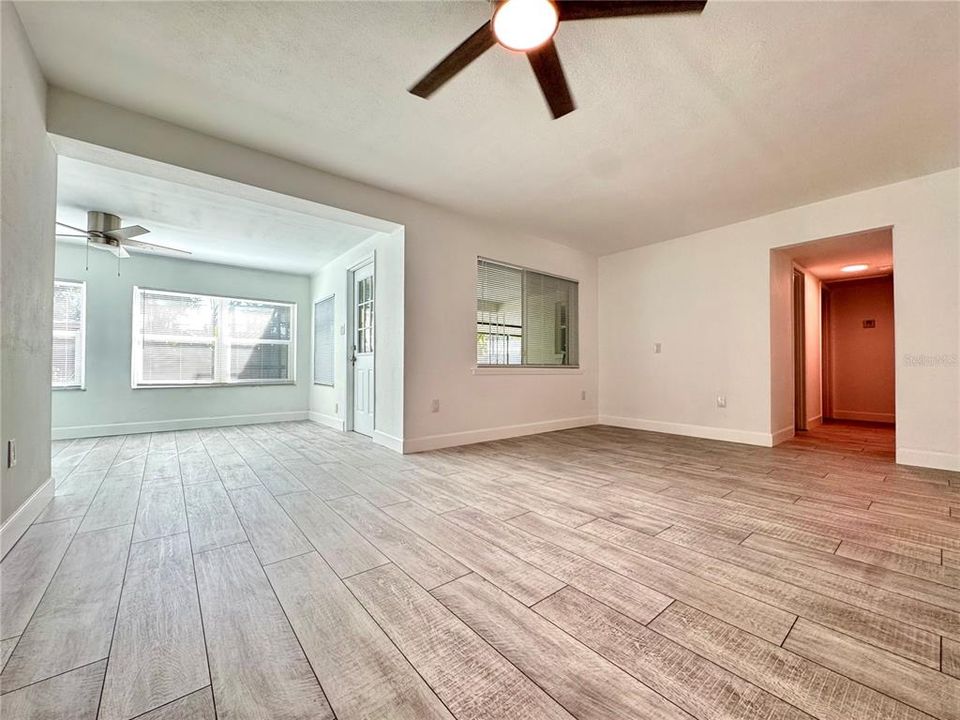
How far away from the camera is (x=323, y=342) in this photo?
245 inches

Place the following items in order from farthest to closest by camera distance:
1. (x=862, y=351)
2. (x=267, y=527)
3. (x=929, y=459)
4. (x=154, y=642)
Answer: (x=862, y=351), (x=929, y=459), (x=267, y=527), (x=154, y=642)

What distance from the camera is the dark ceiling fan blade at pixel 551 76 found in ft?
5.71

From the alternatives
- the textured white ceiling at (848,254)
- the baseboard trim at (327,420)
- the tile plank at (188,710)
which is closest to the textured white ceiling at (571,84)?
the textured white ceiling at (848,254)

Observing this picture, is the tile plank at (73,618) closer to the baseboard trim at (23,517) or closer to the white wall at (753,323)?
the baseboard trim at (23,517)

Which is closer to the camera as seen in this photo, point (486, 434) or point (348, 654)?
point (348, 654)

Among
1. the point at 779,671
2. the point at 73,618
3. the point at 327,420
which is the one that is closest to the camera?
the point at 779,671

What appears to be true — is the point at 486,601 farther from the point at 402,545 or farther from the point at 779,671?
the point at 779,671

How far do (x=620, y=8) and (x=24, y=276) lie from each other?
10.4 ft

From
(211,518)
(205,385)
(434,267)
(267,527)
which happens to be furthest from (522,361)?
(205,385)

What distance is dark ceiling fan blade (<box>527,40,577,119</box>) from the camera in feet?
5.71

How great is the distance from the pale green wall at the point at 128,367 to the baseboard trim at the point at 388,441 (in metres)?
2.90

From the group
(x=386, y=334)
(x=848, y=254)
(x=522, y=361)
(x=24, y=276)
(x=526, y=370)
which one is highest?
(x=848, y=254)

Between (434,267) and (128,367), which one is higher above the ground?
(434,267)

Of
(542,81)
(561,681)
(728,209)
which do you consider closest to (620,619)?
(561,681)
